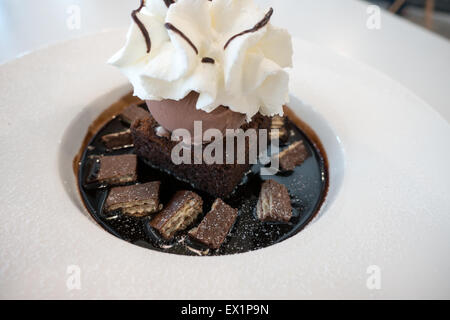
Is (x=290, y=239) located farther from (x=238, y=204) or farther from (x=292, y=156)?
(x=292, y=156)

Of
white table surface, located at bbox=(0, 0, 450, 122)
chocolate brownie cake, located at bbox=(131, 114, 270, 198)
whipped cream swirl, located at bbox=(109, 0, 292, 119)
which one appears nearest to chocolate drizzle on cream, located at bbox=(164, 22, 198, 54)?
whipped cream swirl, located at bbox=(109, 0, 292, 119)

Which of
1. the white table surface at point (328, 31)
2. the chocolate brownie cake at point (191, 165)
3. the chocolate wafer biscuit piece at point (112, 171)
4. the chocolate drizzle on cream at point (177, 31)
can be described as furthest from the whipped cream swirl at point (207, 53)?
the white table surface at point (328, 31)

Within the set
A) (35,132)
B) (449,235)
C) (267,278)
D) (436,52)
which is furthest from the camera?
(436,52)

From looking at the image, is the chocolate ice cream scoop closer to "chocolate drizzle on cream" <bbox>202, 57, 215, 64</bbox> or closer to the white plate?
"chocolate drizzle on cream" <bbox>202, 57, 215, 64</bbox>
